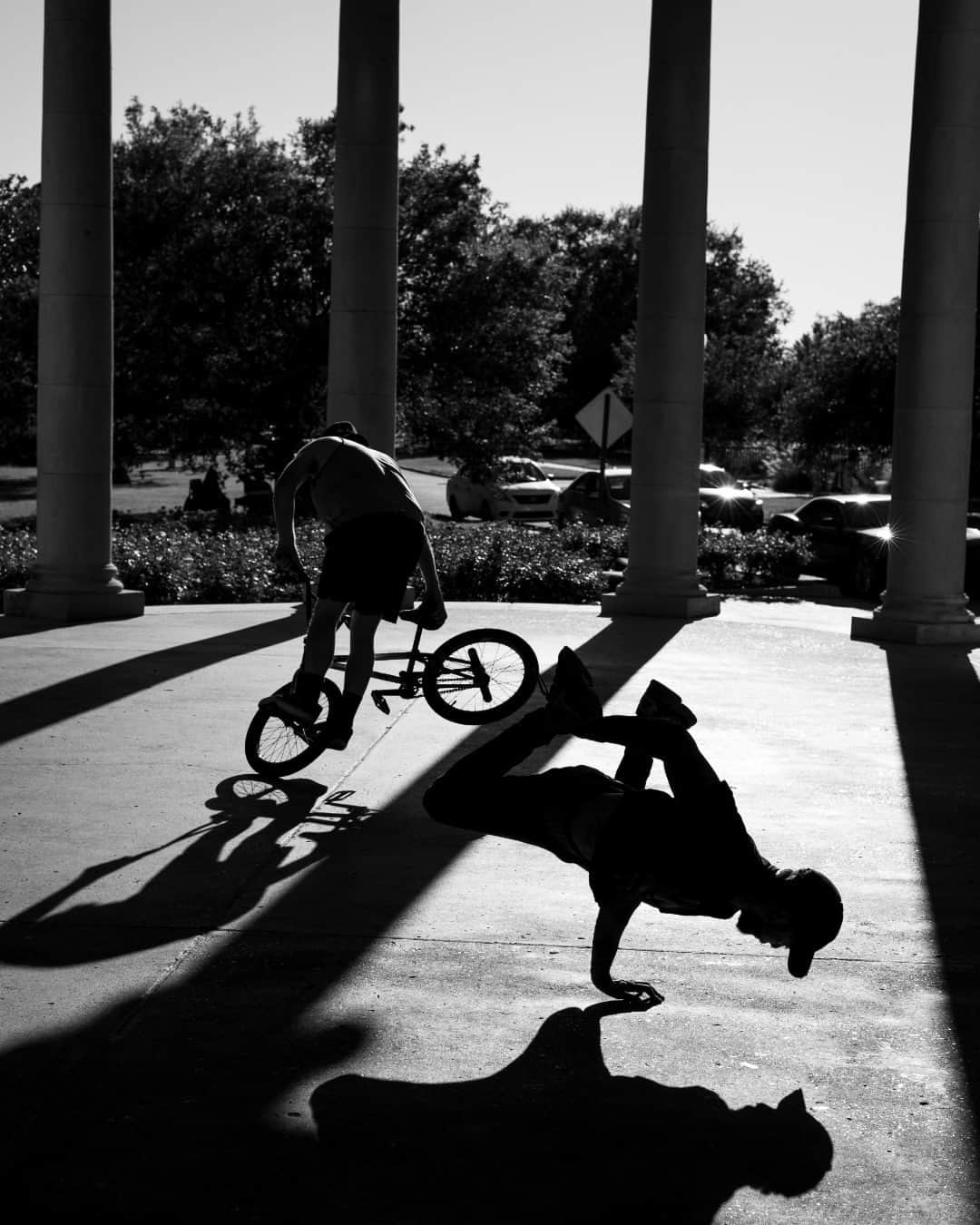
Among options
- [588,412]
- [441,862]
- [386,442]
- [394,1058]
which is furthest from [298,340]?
[394,1058]

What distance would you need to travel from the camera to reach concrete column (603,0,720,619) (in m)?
15.3

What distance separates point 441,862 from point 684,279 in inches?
411

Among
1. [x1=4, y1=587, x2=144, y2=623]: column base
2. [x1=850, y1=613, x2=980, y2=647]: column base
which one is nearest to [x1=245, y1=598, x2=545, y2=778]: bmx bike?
[x1=4, y1=587, x2=144, y2=623]: column base

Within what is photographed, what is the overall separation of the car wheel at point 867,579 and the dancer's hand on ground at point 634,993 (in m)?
18.1

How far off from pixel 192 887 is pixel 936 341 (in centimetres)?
993

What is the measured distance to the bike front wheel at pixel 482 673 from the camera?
8.63m

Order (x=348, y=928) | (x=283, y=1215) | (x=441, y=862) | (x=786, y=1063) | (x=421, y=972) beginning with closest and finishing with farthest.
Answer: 1. (x=283, y=1215)
2. (x=786, y=1063)
3. (x=421, y=972)
4. (x=348, y=928)
5. (x=441, y=862)

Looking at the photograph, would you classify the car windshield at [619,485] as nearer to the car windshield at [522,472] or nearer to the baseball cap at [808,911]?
the car windshield at [522,472]

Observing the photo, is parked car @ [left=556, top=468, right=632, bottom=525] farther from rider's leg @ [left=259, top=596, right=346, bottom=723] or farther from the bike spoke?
rider's leg @ [left=259, top=596, right=346, bottom=723]

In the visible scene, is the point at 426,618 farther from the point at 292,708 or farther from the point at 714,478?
the point at 714,478

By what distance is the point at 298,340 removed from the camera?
31578 mm

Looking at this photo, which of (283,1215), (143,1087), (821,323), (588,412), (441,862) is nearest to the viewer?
(283,1215)

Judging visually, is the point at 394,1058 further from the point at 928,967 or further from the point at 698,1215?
the point at 928,967

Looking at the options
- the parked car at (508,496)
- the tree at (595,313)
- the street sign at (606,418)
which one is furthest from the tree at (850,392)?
the tree at (595,313)
